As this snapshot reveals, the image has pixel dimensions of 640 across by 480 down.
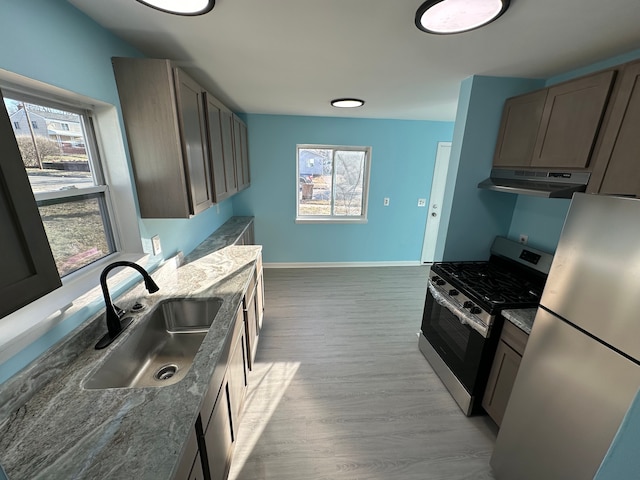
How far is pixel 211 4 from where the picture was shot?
3.51 feet

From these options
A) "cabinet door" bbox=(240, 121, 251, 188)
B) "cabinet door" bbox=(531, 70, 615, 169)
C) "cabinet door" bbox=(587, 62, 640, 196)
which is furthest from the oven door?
"cabinet door" bbox=(240, 121, 251, 188)

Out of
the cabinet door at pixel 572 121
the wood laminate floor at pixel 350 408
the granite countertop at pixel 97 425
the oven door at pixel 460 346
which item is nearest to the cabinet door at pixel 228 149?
the wood laminate floor at pixel 350 408

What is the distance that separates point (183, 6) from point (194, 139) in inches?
31.1

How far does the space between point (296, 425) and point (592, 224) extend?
2.04 metres

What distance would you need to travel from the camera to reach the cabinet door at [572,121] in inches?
55.4

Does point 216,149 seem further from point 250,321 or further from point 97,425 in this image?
point 97,425

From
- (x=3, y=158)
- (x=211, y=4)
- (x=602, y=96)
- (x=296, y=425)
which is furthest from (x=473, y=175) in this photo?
(x=3, y=158)

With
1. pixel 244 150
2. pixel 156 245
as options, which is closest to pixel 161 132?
pixel 156 245

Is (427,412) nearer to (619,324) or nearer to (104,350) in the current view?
(619,324)

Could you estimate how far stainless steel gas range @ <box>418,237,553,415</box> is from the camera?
1689mm

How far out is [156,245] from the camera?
1853 mm

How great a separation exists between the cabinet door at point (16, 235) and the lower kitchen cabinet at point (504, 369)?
84.1 inches

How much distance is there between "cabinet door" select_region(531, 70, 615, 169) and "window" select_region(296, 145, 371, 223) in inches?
101

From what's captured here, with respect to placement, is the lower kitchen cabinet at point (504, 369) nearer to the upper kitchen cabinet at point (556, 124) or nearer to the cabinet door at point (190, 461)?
the upper kitchen cabinet at point (556, 124)
